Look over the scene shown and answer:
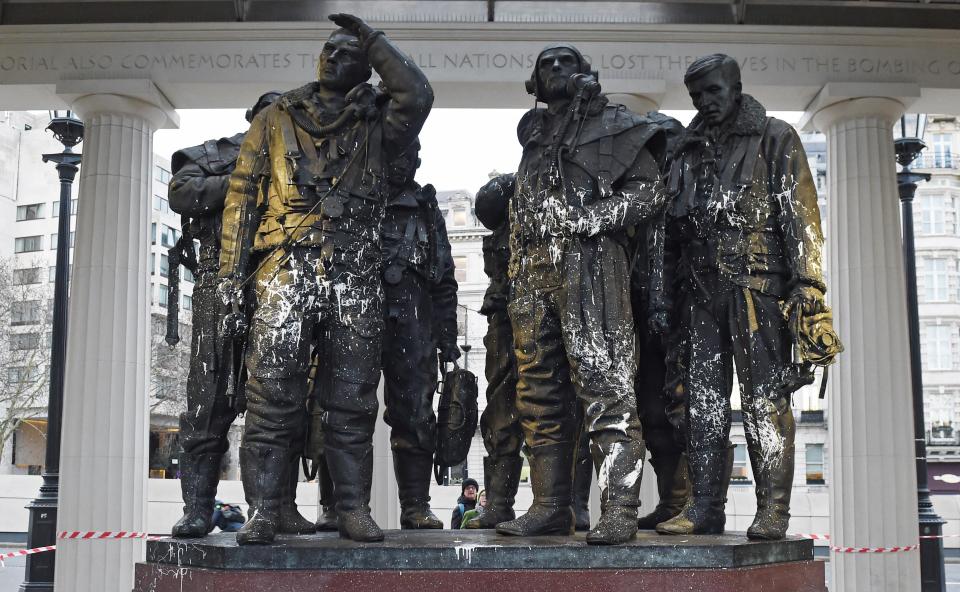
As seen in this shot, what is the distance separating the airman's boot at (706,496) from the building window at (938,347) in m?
47.0

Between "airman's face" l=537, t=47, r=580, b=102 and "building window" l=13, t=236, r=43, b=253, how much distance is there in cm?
4770

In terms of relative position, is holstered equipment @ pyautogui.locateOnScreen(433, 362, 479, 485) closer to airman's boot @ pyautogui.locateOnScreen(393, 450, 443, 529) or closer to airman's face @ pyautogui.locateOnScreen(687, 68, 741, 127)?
airman's boot @ pyautogui.locateOnScreen(393, 450, 443, 529)

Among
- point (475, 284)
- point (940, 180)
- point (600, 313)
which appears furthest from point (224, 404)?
point (940, 180)

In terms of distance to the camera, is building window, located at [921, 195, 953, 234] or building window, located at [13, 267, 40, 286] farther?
building window, located at [921, 195, 953, 234]

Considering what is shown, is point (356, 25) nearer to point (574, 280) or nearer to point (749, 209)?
point (574, 280)

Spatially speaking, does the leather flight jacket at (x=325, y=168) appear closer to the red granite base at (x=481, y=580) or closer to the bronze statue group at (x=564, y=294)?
the bronze statue group at (x=564, y=294)

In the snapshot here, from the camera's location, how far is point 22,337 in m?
42.9

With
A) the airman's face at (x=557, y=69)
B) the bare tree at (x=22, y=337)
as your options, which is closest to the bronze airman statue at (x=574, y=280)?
the airman's face at (x=557, y=69)

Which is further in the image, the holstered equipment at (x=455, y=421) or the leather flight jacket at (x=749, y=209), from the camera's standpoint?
the holstered equipment at (x=455, y=421)

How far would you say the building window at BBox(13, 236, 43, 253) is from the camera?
50.5 meters

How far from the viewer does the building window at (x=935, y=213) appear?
163 feet

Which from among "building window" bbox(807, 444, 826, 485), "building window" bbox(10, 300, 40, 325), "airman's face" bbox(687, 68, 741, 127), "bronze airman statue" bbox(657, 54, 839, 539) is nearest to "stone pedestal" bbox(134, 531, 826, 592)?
"bronze airman statue" bbox(657, 54, 839, 539)

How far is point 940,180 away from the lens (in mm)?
49625

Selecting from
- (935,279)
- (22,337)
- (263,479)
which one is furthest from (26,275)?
(263,479)
